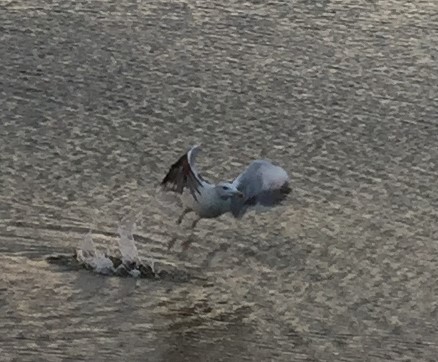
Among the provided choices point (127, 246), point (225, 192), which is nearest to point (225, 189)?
point (225, 192)

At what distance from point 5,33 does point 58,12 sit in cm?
7

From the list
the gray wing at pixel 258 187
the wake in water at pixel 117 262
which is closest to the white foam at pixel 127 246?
the wake in water at pixel 117 262

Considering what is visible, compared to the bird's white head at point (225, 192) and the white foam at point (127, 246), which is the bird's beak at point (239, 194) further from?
the white foam at point (127, 246)

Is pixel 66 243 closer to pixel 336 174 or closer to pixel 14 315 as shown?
pixel 14 315

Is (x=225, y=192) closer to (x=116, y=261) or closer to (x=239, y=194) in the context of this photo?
(x=239, y=194)

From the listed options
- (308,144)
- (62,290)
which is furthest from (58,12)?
(62,290)

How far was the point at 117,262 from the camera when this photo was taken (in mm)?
882

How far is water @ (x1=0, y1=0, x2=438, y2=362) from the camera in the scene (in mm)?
Answer: 819

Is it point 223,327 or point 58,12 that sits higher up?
point 58,12

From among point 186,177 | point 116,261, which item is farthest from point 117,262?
point 186,177

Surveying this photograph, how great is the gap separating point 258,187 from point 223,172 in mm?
154

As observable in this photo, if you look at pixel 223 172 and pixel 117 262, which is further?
pixel 223 172

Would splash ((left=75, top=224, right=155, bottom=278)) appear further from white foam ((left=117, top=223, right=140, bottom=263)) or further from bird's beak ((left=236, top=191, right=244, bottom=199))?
bird's beak ((left=236, top=191, right=244, bottom=199))

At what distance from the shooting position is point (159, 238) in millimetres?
914
